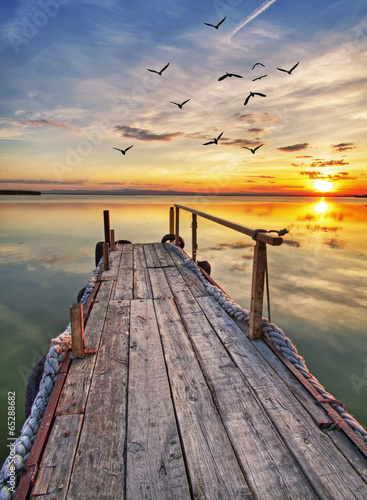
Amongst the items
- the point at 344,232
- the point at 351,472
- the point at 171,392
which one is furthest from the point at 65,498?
the point at 344,232

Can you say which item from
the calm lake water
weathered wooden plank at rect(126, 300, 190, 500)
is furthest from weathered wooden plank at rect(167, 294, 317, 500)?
the calm lake water

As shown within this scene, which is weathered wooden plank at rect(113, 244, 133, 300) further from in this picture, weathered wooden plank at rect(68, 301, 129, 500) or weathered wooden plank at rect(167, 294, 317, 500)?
weathered wooden plank at rect(167, 294, 317, 500)

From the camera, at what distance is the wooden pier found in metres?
1.56

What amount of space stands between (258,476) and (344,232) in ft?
62.8

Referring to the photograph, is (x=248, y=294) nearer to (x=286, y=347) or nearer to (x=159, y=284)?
(x=159, y=284)

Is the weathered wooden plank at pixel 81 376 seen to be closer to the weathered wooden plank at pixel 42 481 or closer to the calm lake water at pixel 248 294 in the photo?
the weathered wooden plank at pixel 42 481

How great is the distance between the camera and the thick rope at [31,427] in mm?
1587

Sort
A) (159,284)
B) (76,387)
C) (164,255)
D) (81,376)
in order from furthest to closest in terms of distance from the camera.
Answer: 1. (164,255)
2. (159,284)
3. (81,376)
4. (76,387)

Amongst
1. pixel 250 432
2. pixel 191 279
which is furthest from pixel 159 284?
pixel 250 432

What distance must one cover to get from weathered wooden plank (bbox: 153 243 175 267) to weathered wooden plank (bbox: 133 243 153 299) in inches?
18.5

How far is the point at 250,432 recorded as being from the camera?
6.23 feet

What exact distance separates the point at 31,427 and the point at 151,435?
0.89 meters

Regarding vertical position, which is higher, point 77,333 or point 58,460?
point 77,333

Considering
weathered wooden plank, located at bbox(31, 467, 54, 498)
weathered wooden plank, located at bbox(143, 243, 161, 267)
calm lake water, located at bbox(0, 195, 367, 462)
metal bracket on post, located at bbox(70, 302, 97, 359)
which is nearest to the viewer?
weathered wooden plank, located at bbox(31, 467, 54, 498)
